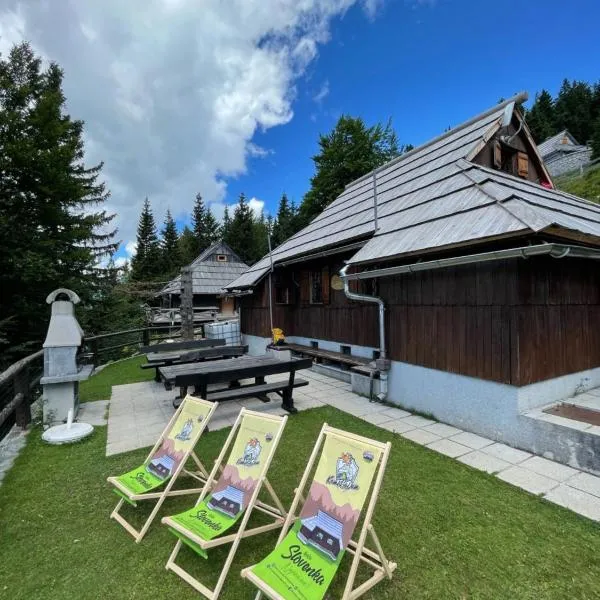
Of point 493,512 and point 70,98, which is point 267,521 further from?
point 70,98

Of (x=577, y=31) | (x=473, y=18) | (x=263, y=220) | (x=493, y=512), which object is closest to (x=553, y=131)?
(x=263, y=220)

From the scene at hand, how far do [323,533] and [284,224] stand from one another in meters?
42.0

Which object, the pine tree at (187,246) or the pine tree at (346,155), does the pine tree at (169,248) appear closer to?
the pine tree at (187,246)

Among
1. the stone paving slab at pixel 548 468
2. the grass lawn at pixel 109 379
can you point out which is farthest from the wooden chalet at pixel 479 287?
the grass lawn at pixel 109 379

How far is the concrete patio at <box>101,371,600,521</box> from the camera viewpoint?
147 inches

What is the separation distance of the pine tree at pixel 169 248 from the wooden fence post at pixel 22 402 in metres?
40.5

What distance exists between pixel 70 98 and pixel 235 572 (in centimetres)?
2335

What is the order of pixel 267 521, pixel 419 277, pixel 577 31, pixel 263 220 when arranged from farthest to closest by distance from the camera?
1. pixel 263 220
2. pixel 577 31
3. pixel 419 277
4. pixel 267 521

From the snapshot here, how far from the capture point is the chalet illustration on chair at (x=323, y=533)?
2.34m

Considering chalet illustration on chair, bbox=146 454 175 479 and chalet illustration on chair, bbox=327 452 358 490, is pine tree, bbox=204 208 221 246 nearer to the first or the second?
chalet illustration on chair, bbox=146 454 175 479

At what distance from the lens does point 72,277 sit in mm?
15328

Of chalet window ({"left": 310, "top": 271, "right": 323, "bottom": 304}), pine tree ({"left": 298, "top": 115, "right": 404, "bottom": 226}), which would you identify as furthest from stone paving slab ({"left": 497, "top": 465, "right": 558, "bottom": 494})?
pine tree ({"left": 298, "top": 115, "right": 404, "bottom": 226})

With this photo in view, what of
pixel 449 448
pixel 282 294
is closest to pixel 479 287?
pixel 449 448

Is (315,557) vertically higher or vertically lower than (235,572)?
higher
